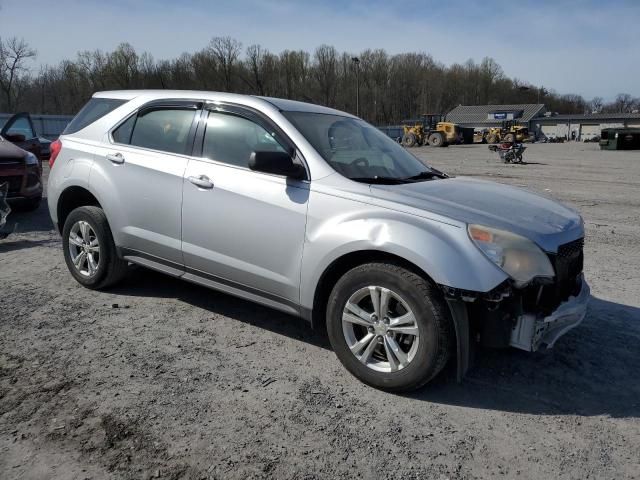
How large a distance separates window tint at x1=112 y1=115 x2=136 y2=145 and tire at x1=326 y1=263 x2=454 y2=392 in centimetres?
248

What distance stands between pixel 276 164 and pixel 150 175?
4.41 feet

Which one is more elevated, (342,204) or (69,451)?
(342,204)

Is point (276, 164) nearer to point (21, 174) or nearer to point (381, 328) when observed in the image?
point (381, 328)

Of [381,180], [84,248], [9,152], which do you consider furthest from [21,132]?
[381,180]

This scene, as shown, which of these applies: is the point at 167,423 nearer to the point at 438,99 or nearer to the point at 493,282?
the point at 493,282

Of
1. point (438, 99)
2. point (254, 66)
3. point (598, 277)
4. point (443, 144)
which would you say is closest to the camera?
point (598, 277)

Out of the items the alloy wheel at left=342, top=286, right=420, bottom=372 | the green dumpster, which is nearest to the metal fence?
the alloy wheel at left=342, top=286, right=420, bottom=372

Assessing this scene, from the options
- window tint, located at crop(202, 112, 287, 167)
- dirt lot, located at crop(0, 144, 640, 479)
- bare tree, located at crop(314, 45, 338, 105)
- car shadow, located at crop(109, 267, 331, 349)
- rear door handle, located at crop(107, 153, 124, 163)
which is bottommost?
dirt lot, located at crop(0, 144, 640, 479)

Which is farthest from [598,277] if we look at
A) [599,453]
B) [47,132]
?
[47,132]

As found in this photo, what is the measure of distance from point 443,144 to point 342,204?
4448cm

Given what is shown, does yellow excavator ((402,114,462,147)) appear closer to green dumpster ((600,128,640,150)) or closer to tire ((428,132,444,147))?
tire ((428,132,444,147))

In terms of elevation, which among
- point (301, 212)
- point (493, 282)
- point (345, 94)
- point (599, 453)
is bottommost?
point (599, 453)

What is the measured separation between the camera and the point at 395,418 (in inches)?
116

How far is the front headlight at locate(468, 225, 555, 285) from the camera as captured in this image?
2.90 meters
